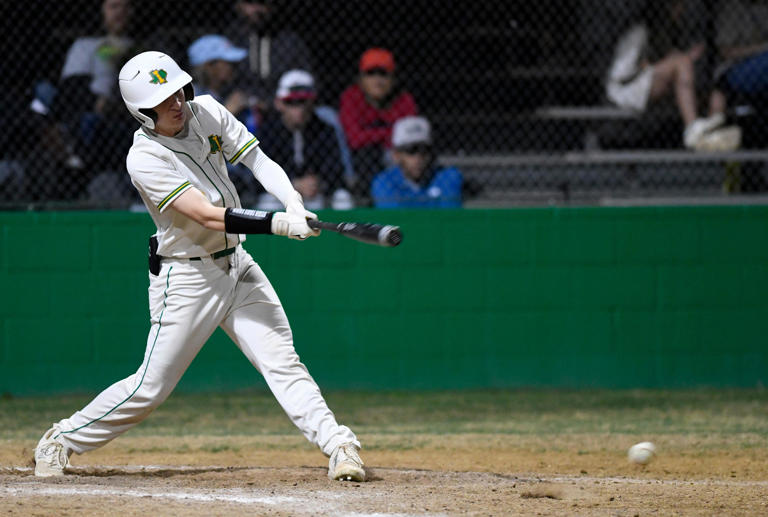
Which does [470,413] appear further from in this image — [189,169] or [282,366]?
[189,169]

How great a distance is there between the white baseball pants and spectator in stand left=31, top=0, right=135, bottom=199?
3.71 metres

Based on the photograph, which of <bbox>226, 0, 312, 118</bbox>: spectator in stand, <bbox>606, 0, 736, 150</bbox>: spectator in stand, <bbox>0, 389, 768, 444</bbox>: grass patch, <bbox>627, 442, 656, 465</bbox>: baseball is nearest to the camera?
<bbox>627, 442, 656, 465</bbox>: baseball

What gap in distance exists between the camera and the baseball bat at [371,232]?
4271mm

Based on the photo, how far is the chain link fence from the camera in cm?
831

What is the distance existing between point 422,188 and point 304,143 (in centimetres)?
96

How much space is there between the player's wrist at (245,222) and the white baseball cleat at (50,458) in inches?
51.6

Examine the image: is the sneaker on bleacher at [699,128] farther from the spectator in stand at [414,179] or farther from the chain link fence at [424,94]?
the spectator in stand at [414,179]

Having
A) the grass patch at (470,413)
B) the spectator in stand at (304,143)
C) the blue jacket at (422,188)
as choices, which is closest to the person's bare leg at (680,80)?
the blue jacket at (422,188)

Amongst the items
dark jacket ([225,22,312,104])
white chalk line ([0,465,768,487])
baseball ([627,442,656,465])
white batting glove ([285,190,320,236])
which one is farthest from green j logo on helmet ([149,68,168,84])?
dark jacket ([225,22,312,104])

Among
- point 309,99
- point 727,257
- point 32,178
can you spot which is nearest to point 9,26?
point 32,178

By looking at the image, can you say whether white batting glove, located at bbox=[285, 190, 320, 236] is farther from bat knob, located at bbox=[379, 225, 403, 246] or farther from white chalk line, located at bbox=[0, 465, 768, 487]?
white chalk line, located at bbox=[0, 465, 768, 487]

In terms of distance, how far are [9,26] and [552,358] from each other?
15.7 ft

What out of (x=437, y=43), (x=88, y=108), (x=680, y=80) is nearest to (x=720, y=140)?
(x=680, y=80)

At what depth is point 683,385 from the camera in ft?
27.4
